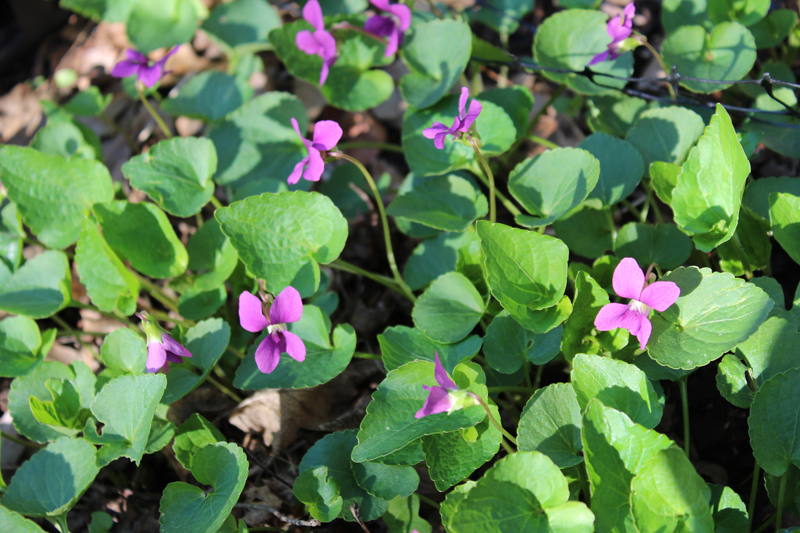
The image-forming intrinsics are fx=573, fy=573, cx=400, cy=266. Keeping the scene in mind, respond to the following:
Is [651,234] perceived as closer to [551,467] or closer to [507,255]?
[507,255]

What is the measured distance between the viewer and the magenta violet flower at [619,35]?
1.78m

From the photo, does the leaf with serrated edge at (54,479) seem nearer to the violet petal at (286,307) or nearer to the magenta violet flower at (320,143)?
the violet petal at (286,307)

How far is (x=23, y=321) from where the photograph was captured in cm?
187

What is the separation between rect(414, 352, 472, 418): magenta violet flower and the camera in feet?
3.79

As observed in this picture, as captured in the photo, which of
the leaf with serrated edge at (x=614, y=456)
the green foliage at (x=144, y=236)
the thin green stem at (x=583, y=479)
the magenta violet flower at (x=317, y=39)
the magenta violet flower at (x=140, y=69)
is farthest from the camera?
the magenta violet flower at (x=140, y=69)

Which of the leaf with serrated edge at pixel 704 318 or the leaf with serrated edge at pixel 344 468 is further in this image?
Result: the leaf with serrated edge at pixel 344 468

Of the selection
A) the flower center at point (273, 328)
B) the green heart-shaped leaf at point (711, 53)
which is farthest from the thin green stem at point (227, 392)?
the green heart-shaped leaf at point (711, 53)

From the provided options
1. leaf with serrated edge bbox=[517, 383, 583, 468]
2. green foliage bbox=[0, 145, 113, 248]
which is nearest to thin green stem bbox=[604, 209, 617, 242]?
leaf with serrated edge bbox=[517, 383, 583, 468]

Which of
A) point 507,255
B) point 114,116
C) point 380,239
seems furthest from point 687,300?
point 114,116

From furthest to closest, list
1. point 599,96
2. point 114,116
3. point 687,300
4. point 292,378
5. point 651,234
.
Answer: point 114,116 < point 599,96 < point 651,234 < point 292,378 < point 687,300

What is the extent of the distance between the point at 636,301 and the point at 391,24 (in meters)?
1.34

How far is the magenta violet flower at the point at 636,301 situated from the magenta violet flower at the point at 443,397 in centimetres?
36

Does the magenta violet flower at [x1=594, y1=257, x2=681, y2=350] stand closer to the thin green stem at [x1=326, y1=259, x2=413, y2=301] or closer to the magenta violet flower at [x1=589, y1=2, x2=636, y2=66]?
the thin green stem at [x1=326, y1=259, x2=413, y2=301]

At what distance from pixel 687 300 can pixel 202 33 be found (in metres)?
2.92
